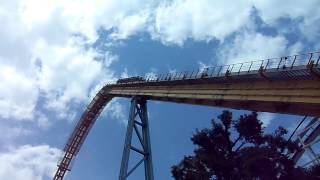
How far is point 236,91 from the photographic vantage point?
25.6m

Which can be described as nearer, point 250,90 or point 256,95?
point 256,95

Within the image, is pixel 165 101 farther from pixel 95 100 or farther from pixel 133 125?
pixel 95 100

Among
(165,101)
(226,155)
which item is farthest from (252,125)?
(165,101)

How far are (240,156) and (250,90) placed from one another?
206 inches

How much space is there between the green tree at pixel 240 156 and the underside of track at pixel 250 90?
96.6 inches

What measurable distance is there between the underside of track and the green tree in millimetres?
2454

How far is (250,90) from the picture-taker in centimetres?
2462

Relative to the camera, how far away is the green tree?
27.1 m

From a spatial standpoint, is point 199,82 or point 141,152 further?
point 141,152

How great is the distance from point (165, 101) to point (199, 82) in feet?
17.8

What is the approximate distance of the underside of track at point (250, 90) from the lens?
2130 cm

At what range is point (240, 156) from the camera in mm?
28203

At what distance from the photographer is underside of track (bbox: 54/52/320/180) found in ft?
69.9

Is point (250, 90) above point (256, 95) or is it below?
above
